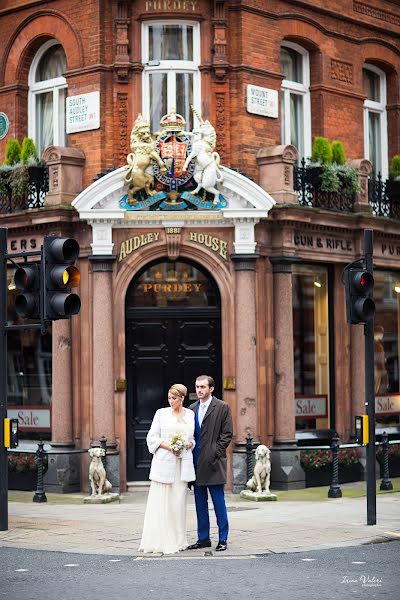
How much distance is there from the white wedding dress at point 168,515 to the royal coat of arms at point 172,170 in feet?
24.0

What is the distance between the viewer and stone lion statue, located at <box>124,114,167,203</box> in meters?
19.8

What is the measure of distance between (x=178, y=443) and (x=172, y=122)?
8.38 m

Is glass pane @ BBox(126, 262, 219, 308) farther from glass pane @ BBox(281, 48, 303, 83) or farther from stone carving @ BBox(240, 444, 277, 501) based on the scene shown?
glass pane @ BBox(281, 48, 303, 83)

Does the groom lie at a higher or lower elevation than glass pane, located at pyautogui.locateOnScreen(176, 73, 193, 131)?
lower

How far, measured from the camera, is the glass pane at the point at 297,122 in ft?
73.1

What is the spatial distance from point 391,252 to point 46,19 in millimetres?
7916

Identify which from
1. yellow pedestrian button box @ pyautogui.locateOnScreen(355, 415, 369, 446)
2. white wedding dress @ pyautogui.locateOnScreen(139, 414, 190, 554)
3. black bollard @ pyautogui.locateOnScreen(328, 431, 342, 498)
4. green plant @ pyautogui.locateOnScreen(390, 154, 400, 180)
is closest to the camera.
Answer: white wedding dress @ pyautogui.locateOnScreen(139, 414, 190, 554)

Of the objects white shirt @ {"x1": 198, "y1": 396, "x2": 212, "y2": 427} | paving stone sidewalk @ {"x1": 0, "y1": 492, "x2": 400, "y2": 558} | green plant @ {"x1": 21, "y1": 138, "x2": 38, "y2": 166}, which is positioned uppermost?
green plant @ {"x1": 21, "y1": 138, "x2": 38, "y2": 166}

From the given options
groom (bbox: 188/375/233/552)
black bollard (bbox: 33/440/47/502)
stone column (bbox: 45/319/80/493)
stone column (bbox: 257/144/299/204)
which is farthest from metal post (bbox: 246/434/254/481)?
groom (bbox: 188/375/233/552)

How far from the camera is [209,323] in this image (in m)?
20.4

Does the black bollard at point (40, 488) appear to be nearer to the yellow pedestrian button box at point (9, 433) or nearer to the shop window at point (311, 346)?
the yellow pedestrian button box at point (9, 433)

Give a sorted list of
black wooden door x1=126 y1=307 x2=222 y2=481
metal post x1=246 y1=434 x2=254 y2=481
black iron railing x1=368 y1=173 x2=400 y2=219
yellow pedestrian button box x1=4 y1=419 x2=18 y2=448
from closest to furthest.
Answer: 1. yellow pedestrian button box x1=4 y1=419 x2=18 y2=448
2. metal post x1=246 y1=434 x2=254 y2=481
3. black wooden door x1=126 y1=307 x2=222 y2=481
4. black iron railing x1=368 y1=173 x2=400 y2=219

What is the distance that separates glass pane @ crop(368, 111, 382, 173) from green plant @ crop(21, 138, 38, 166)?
7.03 meters

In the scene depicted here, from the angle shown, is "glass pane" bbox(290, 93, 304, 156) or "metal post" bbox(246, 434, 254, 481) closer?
"metal post" bbox(246, 434, 254, 481)
